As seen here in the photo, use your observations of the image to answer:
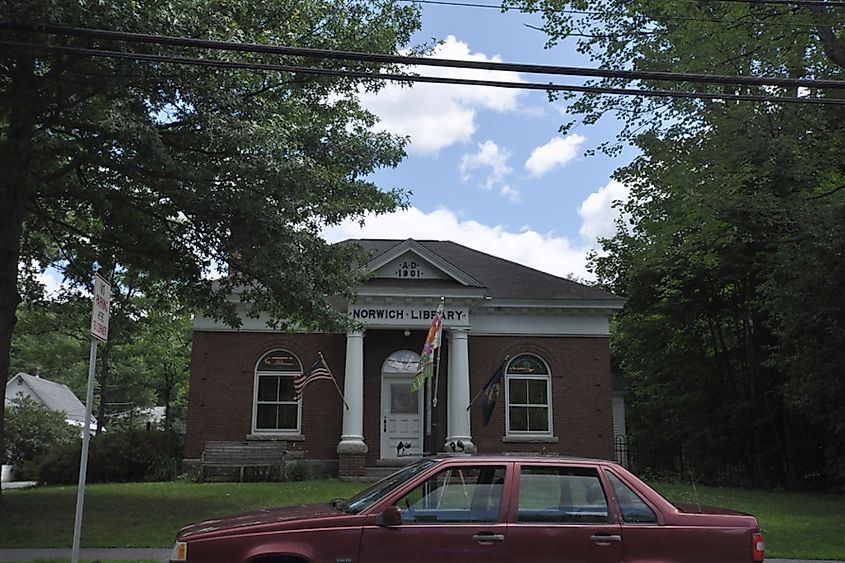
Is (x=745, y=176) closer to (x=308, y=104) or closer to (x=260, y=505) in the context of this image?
(x=308, y=104)

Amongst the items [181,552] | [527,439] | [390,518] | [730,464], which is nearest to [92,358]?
[181,552]

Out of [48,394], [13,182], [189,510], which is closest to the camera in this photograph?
[13,182]

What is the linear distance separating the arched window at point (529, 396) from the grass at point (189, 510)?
4.15 m

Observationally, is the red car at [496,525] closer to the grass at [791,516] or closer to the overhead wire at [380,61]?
the overhead wire at [380,61]

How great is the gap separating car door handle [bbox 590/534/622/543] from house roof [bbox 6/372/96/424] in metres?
46.8

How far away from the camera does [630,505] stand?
21.0 feet

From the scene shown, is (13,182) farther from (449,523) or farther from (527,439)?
(527,439)

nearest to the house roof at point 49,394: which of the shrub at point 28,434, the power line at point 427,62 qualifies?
the shrub at point 28,434

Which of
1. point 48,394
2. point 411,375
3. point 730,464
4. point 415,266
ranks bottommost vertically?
point 730,464

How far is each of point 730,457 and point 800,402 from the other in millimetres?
6445

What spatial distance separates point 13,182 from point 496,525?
32.4 feet

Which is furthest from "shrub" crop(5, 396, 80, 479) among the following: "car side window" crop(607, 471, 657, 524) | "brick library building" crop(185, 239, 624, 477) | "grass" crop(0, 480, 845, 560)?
"car side window" crop(607, 471, 657, 524)

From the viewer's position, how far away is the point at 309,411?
2230cm

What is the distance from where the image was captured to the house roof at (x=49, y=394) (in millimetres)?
48844
